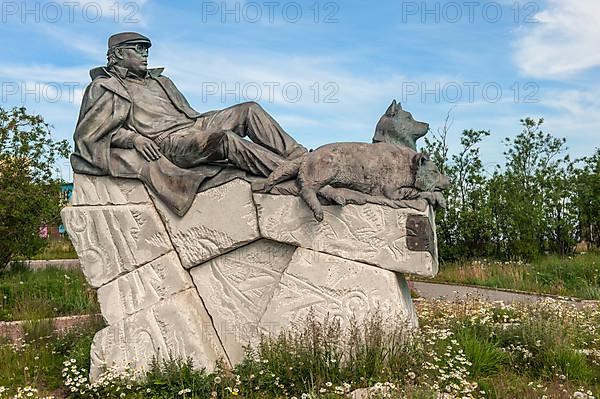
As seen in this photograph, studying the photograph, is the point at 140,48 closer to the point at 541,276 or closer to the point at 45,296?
the point at 45,296

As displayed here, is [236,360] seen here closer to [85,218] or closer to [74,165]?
[85,218]

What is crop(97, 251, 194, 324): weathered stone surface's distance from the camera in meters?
5.29

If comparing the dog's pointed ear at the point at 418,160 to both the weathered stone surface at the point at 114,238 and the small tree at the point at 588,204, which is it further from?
the small tree at the point at 588,204

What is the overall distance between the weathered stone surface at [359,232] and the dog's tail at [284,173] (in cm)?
11

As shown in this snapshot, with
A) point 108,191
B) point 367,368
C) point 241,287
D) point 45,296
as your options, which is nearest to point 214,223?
point 241,287

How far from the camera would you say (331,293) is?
4895 mm

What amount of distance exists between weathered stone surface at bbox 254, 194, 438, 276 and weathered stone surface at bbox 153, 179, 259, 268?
15 centimetres

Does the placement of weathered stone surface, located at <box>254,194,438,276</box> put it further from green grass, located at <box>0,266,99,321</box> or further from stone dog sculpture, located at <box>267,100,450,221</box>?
green grass, located at <box>0,266,99,321</box>

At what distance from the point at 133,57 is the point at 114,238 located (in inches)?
64.7

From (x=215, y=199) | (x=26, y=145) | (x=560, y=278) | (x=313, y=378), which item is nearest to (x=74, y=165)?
(x=215, y=199)

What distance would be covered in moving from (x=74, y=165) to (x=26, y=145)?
8.43 metres

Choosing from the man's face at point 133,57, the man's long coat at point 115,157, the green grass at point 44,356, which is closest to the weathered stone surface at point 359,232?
the man's long coat at point 115,157

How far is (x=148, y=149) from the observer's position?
5305 mm

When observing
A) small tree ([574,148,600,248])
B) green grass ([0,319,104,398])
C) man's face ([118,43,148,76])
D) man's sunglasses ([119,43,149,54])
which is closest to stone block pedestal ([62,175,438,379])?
green grass ([0,319,104,398])
